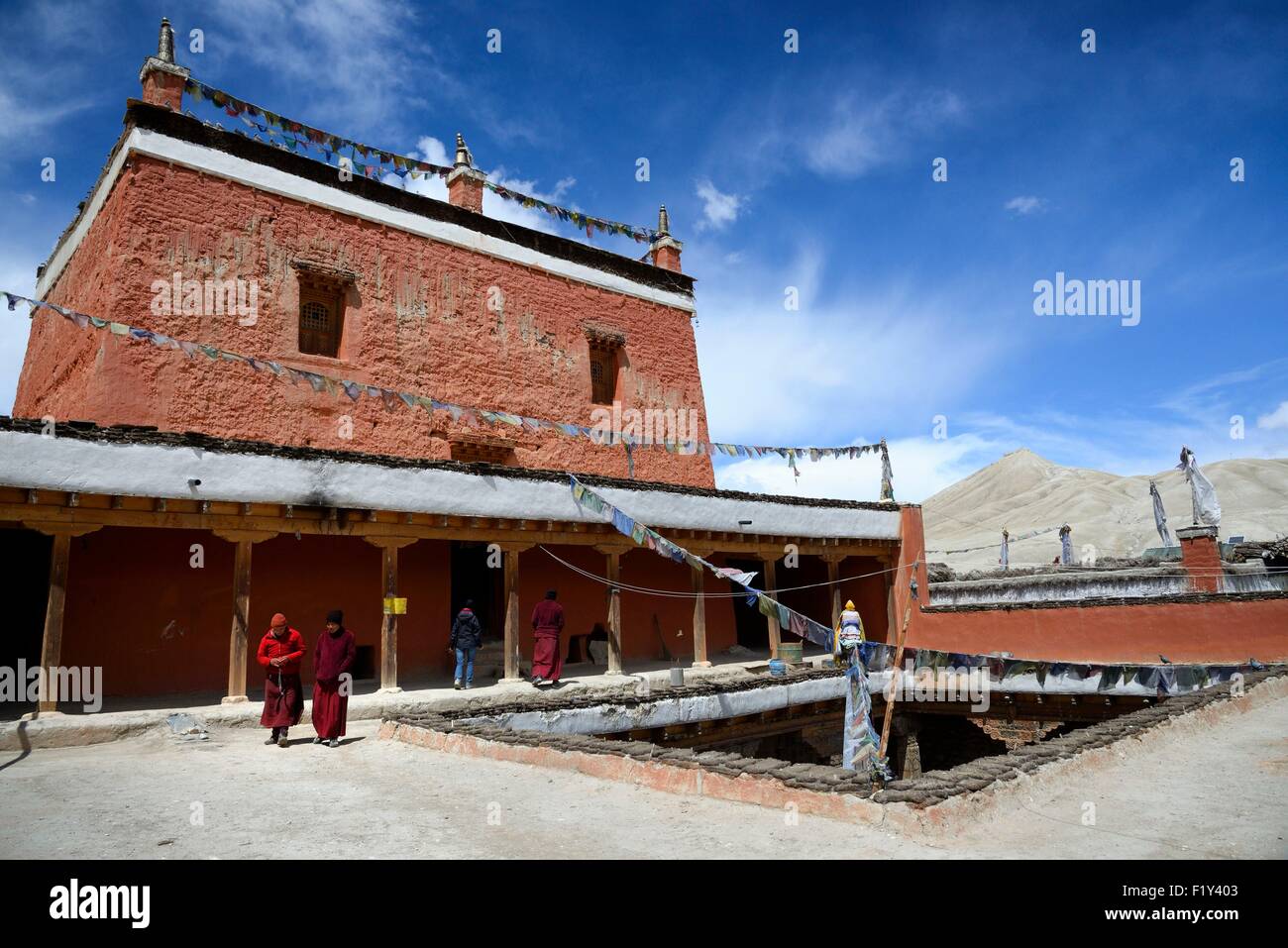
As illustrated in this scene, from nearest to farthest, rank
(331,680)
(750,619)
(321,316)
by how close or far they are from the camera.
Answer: (331,680)
(321,316)
(750,619)

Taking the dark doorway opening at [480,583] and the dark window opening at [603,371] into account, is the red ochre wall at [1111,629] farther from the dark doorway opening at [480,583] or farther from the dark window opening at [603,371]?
the dark doorway opening at [480,583]

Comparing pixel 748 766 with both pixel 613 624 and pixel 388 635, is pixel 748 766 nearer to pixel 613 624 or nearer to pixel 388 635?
pixel 388 635

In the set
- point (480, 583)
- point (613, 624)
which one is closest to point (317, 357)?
point (480, 583)

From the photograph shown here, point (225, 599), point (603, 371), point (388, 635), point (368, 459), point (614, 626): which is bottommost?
point (614, 626)

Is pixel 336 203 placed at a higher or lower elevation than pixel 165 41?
lower

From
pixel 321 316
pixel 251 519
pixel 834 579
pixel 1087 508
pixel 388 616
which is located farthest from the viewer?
pixel 1087 508

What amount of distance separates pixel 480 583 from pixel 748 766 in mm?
10424

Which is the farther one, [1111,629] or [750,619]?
[750,619]

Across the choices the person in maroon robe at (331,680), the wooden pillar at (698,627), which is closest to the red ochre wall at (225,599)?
the wooden pillar at (698,627)

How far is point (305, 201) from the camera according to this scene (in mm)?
15773

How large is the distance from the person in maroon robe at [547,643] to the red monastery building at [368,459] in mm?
512

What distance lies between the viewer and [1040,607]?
59.0 ft
